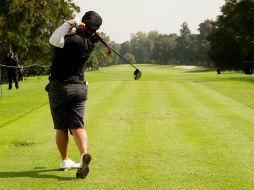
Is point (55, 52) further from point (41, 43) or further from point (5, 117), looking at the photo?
point (41, 43)

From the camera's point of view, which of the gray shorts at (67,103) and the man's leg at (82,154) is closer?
the man's leg at (82,154)

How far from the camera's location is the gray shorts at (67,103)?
20.5ft

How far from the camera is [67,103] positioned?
6.30 meters

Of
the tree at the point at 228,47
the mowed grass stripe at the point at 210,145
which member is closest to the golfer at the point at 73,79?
the mowed grass stripe at the point at 210,145

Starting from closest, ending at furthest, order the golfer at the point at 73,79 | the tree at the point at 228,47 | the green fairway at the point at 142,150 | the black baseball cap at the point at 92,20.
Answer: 1. the green fairway at the point at 142,150
2. the golfer at the point at 73,79
3. the black baseball cap at the point at 92,20
4. the tree at the point at 228,47

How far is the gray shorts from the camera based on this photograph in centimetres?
625

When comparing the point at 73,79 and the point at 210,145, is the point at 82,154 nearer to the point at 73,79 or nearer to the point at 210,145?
the point at 73,79

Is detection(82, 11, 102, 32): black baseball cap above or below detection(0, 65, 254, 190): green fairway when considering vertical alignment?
above

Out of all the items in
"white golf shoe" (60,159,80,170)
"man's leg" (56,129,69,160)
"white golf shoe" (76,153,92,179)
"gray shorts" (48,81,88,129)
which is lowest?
"white golf shoe" (60,159,80,170)

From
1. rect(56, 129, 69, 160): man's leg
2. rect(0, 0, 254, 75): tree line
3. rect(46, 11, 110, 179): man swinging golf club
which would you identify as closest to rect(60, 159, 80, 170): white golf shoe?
rect(56, 129, 69, 160): man's leg

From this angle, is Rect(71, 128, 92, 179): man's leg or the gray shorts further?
the gray shorts

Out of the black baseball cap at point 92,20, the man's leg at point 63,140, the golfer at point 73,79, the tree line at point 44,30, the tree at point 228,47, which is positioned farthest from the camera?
the tree at point 228,47

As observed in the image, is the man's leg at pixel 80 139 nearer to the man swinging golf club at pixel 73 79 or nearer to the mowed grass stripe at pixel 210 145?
the man swinging golf club at pixel 73 79

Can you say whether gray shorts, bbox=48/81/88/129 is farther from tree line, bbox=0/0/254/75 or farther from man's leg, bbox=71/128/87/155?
tree line, bbox=0/0/254/75
